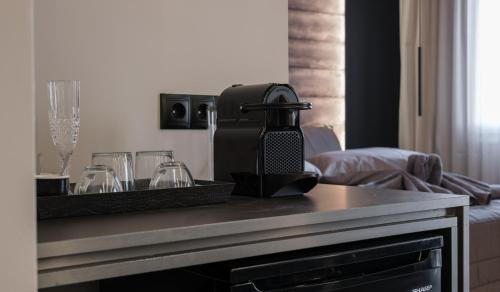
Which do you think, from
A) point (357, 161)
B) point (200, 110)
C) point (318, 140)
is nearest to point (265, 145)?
point (200, 110)

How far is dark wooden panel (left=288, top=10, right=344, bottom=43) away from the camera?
4082mm

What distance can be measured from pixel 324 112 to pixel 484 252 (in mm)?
1835

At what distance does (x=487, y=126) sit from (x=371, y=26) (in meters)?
1.16

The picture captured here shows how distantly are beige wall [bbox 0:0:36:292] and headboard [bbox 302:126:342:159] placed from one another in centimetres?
301

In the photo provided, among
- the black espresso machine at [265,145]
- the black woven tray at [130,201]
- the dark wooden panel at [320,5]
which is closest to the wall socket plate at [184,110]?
the black espresso machine at [265,145]

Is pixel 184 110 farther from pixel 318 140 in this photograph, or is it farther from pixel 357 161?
pixel 318 140

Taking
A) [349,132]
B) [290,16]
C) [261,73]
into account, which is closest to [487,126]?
[349,132]

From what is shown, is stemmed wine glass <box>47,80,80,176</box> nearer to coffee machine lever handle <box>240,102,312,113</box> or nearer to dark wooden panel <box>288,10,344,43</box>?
coffee machine lever handle <box>240,102,312,113</box>

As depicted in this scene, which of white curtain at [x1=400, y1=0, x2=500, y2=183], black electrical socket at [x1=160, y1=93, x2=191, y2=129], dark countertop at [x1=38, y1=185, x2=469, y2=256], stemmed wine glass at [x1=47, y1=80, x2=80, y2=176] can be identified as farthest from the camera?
white curtain at [x1=400, y1=0, x2=500, y2=183]

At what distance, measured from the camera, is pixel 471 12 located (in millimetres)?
4672

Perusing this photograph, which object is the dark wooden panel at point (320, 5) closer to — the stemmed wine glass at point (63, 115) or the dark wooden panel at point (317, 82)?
the dark wooden panel at point (317, 82)

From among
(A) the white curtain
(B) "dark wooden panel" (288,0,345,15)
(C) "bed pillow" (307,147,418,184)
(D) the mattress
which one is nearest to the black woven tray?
(D) the mattress

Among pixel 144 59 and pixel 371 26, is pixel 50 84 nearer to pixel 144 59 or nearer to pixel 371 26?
pixel 144 59

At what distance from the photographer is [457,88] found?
4.74m
